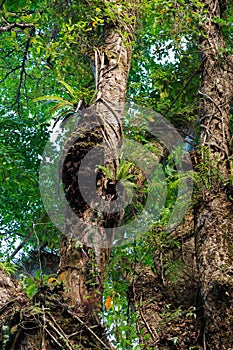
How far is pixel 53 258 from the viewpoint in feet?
23.8

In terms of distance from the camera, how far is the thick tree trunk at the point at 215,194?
3.53m

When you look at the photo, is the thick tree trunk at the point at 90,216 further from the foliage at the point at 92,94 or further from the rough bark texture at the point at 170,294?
the rough bark texture at the point at 170,294

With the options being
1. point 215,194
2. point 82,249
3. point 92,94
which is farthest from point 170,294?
point 92,94

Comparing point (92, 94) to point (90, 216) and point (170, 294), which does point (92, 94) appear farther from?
point (170, 294)

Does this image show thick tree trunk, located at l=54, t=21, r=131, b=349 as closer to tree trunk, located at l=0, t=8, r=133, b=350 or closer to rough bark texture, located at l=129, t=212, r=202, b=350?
tree trunk, located at l=0, t=8, r=133, b=350

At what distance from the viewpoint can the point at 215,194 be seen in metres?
4.24

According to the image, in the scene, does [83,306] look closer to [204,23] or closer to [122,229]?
[122,229]

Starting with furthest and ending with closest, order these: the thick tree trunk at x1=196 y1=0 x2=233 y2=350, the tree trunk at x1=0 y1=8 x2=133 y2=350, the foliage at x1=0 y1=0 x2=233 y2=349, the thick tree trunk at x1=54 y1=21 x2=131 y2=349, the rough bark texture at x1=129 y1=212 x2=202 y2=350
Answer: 1. the foliage at x1=0 y1=0 x2=233 y2=349
2. the rough bark texture at x1=129 y1=212 x2=202 y2=350
3. the thick tree trunk at x1=196 y1=0 x2=233 y2=350
4. the thick tree trunk at x1=54 y1=21 x2=131 y2=349
5. the tree trunk at x1=0 y1=8 x2=133 y2=350

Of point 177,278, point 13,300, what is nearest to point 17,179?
point 177,278

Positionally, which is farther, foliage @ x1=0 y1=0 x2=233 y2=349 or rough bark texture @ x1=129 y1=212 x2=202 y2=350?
foliage @ x1=0 y1=0 x2=233 y2=349

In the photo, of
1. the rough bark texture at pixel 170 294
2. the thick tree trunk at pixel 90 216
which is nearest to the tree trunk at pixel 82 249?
the thick tree trunk at pixel 90 216

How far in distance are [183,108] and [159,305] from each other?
9.94 feet

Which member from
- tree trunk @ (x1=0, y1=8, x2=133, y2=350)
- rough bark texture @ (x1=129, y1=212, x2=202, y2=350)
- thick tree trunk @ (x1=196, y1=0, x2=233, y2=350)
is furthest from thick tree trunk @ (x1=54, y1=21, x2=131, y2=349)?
thick tree trunk @ (x1=196, y1=0, x2=233, y2=350)

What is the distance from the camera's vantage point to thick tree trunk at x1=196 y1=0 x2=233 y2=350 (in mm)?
3525
